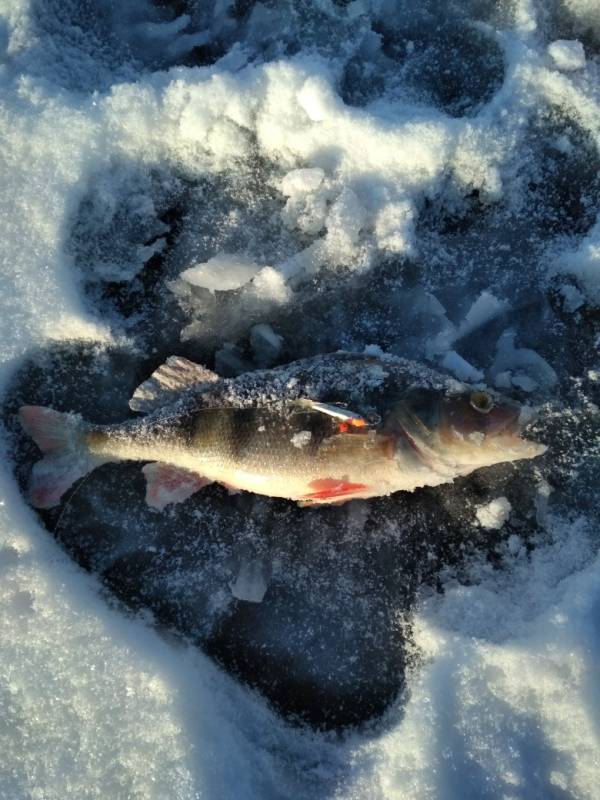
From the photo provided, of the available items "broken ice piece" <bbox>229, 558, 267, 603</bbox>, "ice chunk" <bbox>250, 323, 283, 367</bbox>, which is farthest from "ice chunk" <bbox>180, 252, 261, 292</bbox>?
"broken ice piece" <bbox>229, 558, 267, 603</bbox>

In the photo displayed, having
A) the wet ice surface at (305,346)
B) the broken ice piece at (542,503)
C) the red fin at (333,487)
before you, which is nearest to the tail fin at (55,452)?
the wet ice surface at (305,346)

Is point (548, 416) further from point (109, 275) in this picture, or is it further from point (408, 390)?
point (109, 275)

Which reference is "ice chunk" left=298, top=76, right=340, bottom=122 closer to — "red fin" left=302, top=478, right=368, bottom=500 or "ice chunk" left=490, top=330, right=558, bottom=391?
"ice chunk" left=490, top=330, right=558, bottom=391

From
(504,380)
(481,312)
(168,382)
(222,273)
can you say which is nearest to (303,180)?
(222,273)

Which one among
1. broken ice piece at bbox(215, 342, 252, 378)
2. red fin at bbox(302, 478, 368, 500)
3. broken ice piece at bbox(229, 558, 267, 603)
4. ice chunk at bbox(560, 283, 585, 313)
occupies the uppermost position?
ice chunk at bbox(560, 283, 585, 313)

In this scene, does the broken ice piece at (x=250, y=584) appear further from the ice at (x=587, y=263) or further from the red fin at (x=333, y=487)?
the ice at (x=587, y=263)

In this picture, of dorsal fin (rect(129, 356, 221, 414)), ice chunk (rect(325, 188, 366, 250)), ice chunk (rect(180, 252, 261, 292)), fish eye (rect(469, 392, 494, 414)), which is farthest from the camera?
ice chunk (rect(180, 252, 261, 292))
